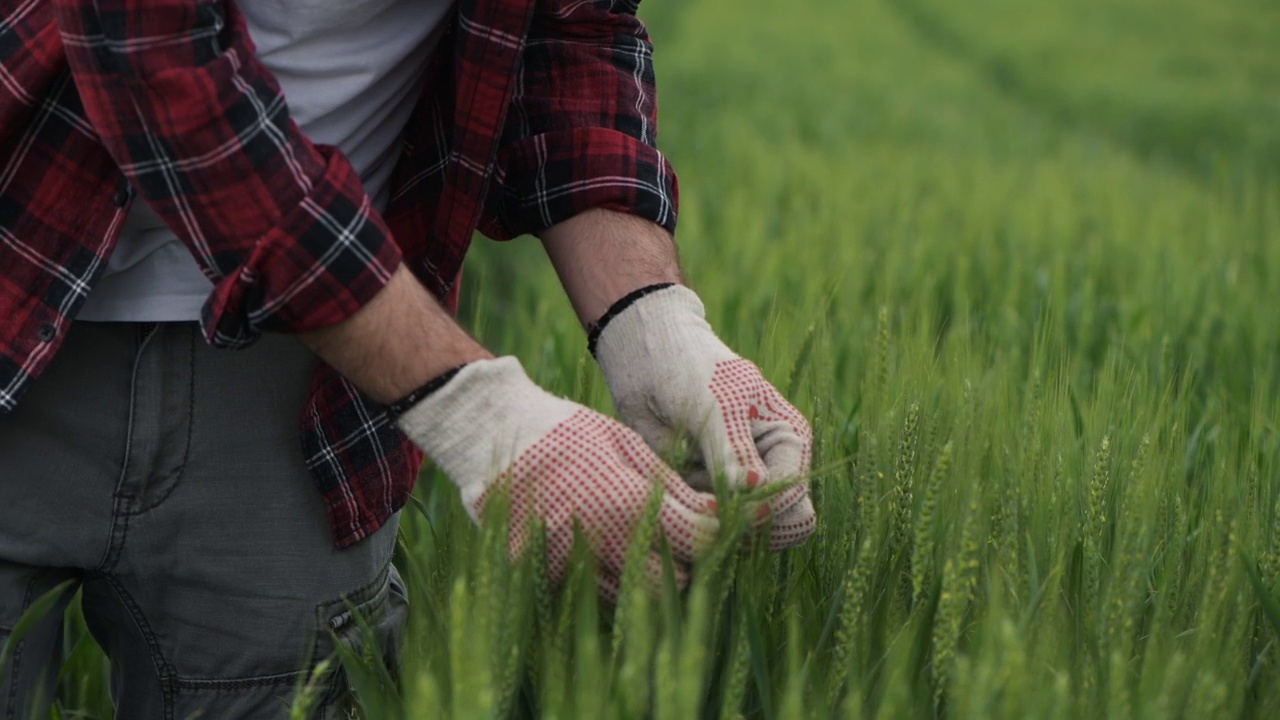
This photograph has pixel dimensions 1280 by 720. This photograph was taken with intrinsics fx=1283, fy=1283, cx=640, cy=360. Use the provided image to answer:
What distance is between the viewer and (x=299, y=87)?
1.01 metres

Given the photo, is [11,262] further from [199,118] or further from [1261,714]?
[1261,714]

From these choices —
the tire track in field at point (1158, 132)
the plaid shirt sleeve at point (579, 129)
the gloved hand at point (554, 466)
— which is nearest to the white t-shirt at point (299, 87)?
the plaid shirt sleeve at point (579, 129)

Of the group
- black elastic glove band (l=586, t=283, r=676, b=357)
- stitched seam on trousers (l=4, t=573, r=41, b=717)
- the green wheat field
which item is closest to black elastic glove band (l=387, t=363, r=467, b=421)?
the green wheat field

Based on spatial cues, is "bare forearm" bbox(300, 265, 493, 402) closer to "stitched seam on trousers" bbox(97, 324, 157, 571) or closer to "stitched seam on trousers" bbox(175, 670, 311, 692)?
"stitched seam on trousers" bbox(97, 324, 157, 571)

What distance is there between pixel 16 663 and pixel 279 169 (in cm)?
46

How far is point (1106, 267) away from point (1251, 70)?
737 centimetres

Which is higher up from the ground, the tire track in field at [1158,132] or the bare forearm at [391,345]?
the bare forearm at [391,345]

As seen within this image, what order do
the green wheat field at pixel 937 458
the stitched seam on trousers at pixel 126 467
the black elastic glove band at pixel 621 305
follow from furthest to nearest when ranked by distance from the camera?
the black elastic glove band at pixel 621 305 < the stitched seam on trousers at pixel 126 467 < the green wheat field at pixel 937 458

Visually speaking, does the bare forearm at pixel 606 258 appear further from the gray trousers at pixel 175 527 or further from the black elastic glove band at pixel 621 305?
the gray trousers at pixel 175 527

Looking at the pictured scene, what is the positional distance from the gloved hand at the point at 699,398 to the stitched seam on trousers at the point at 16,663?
49 cm

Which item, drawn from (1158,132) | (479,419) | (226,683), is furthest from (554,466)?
(1158,132)

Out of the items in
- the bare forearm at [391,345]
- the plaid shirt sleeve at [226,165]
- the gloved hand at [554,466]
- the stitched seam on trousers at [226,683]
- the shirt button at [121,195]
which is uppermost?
the plaid shirt sleeve at [226,165]

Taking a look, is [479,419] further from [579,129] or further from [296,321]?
[579,129]

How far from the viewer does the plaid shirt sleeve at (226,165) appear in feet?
2.72
